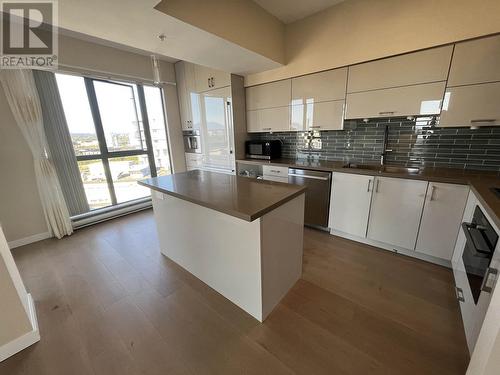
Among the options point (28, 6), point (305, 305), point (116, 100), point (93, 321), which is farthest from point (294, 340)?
point (116, 100)

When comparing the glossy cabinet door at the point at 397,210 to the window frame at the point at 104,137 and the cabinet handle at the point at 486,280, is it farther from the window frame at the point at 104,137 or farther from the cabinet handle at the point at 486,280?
the window frame at the point at 104,137

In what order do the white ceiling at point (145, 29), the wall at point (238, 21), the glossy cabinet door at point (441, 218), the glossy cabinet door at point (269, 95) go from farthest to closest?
the glossy cabinet door at point (269, 95) → the glossy cabinet door at point (441, 218) → the wall at point (238, 21) → the white ceiling at point (145, 29)

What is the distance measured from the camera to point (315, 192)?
8.51ft

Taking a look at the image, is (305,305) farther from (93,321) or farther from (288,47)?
(288,47)

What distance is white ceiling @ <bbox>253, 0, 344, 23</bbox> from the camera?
2182 mm

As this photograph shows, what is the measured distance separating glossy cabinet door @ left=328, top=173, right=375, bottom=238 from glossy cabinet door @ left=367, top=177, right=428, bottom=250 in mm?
76

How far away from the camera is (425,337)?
135cm

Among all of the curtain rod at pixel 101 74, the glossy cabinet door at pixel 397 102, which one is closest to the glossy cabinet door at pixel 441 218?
the glossy cabinet door at pixel 397 102

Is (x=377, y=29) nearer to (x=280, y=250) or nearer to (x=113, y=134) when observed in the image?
(x=280, y=250)

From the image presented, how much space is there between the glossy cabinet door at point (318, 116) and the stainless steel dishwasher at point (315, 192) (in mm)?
627

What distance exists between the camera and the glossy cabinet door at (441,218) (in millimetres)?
1783

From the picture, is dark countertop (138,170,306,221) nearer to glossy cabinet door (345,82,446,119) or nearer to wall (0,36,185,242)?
glossy cabinet door (345,82,446,119)

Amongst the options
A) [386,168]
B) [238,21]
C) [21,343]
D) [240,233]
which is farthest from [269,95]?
[21,343]

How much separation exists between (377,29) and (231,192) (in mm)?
2241
